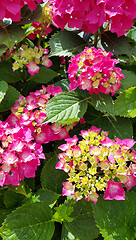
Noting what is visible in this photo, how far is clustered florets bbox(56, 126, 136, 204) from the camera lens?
0.71m

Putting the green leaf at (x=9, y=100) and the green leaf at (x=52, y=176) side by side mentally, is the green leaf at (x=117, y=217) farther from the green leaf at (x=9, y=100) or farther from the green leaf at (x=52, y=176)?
the green leaf at (x=9, y=100)

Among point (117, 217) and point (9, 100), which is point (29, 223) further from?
point (9, 100)

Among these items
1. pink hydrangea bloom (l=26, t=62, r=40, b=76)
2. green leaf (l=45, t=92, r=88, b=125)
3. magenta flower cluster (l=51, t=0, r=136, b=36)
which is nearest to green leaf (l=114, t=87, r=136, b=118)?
green leaf (l=45, t=92, r=88, b=125)

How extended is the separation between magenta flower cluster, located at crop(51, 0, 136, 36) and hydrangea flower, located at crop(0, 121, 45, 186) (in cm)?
41

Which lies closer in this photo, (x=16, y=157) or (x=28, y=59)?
(x=16, y=157)

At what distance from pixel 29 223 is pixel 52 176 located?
0.56 ft

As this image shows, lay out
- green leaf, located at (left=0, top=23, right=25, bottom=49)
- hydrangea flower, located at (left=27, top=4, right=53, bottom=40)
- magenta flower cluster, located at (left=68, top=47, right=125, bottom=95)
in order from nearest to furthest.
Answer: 1. magenta flower cluster, located at (left=68, top=47, right=125, bottom=95)
2. green leaf, located at (left=0, top=23, right=25, bottom=49)
3. hydrangea flower, located at (left=27, top=4, right=53, bottom=40)

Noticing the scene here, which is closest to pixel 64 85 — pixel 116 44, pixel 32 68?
pixel 32 68

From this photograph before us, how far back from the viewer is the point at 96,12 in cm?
87

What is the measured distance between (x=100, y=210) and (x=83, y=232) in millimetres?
95

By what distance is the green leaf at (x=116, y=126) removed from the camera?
897mm

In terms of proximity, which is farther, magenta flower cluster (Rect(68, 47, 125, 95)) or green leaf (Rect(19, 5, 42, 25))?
green leaf (Rect(19, 5, 42, 25))

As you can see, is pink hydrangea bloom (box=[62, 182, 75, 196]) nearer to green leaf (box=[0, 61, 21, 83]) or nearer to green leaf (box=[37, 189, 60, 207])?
green leaf (box=[37, 189, 60, 207])

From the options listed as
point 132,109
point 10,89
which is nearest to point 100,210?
point 132,109
